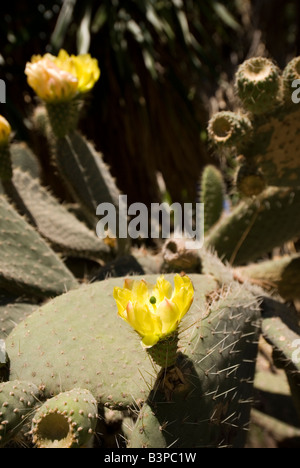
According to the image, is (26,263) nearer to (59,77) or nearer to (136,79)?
(59,77)

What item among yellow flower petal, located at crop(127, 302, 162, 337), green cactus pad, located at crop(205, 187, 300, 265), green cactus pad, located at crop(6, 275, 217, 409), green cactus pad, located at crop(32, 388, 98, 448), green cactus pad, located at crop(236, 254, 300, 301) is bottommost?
green cactus pad, located at crop(32, 388, 98, 448)

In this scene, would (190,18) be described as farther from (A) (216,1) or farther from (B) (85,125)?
(B) (85,125)

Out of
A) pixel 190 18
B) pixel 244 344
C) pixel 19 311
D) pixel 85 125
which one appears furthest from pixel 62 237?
pixel 190 18

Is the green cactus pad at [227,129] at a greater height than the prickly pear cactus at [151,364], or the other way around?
the green cactus pad at [227,129]

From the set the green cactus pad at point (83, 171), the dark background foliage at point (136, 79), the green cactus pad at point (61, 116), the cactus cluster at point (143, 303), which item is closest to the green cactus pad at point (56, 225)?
the cactus cluster at point (143, 303)

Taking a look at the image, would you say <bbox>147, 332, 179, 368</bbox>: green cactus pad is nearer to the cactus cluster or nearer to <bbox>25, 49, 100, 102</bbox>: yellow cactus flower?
the cactus cluster

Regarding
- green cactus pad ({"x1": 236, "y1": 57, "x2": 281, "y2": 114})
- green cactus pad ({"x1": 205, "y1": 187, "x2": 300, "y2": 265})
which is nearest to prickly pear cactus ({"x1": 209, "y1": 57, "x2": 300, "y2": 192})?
green cactus pad ({"x1": 236, "y1": 57, "x2": 281, "y2": 114})

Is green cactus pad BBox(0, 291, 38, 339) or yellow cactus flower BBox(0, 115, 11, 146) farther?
yellow cactus flower BBox(0, 115, 11, 146)
